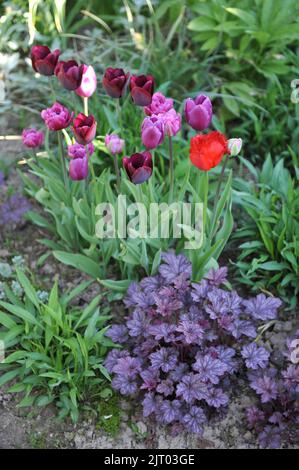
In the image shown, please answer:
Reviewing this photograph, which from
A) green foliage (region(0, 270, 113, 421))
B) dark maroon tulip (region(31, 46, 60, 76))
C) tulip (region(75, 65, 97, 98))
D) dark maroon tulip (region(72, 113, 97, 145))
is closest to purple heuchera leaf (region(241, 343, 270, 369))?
green foliage (region(0, 270, 113, 421))

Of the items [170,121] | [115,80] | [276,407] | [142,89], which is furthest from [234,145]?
[276,407]

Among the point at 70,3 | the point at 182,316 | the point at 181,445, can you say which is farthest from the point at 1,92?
the point at 181,445

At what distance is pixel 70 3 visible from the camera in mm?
3311

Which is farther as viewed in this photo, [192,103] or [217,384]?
[217,384]

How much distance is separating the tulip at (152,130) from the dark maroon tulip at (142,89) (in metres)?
0.10

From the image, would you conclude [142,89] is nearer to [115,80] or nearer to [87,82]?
[115,80]

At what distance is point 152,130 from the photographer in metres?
1.86

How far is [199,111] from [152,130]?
15 centimetres

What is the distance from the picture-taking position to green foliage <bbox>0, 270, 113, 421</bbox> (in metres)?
2.01

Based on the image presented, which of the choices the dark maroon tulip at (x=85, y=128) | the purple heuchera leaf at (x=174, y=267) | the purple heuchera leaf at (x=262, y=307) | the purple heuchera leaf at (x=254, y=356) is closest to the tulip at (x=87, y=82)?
the dark maroon tulip at (x=85, y=128)

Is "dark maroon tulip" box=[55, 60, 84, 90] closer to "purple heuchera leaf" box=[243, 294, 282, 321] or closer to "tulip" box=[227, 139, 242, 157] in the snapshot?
Answer: "tulip" box=[227, 139, 242, 157]

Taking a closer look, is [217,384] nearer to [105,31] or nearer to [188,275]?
[188,275]

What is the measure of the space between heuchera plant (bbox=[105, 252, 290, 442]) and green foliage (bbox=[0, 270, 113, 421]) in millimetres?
70

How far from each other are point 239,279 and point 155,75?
105cm
